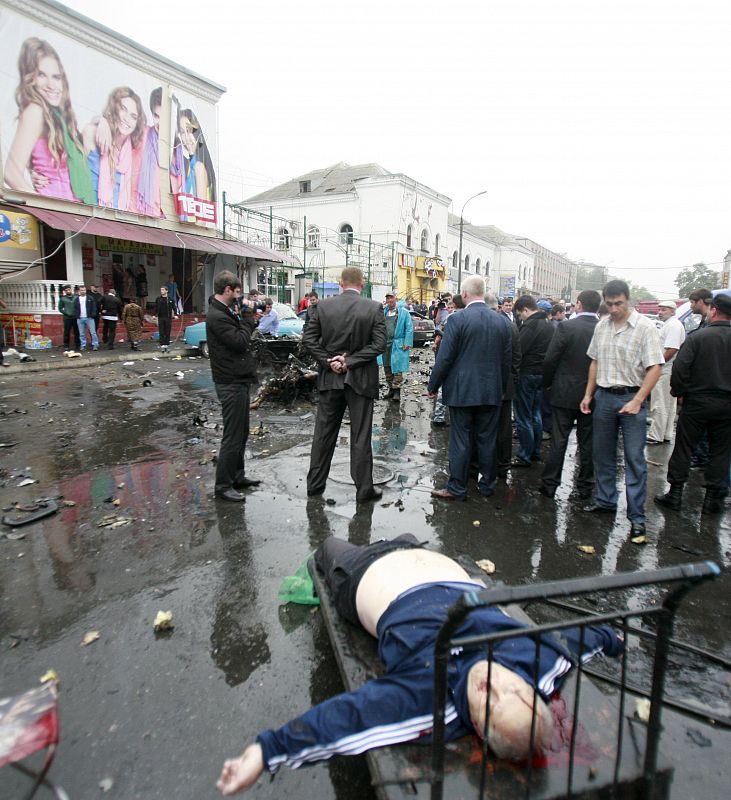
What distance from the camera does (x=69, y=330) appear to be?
49.4 feet

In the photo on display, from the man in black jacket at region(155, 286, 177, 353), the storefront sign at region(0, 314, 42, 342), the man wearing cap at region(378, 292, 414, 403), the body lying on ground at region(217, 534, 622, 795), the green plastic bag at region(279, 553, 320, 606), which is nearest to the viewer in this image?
the body lying on ground at region(217, 534, 622, 795)

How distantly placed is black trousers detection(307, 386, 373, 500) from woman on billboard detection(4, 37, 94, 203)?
15.5 meters

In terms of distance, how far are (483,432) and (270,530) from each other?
7.29 ft

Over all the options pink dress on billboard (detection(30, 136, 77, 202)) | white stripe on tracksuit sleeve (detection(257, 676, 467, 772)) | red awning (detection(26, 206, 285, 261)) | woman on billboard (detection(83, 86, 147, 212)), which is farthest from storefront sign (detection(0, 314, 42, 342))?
white stripe on tracksuit sleeve (detection(257, 676, 467, 772))

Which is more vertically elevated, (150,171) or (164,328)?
(150,171)

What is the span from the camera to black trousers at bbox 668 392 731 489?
15.0 feet

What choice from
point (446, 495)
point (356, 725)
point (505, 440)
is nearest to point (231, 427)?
point (446, 495)

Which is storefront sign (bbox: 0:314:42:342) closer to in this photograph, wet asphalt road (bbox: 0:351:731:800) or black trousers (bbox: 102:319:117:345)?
black trousers (bbox: 102:319:117:345)

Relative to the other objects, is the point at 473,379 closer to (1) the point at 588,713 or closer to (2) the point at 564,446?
(2) the point at 564,446

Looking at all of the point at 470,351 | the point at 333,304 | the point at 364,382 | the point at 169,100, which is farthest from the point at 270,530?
the point at 169,100

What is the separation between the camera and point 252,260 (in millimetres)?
24672

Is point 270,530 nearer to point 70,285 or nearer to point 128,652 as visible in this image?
point 128,652

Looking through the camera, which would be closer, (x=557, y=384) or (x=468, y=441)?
(x=468, y=441)

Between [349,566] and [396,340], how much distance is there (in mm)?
6952
